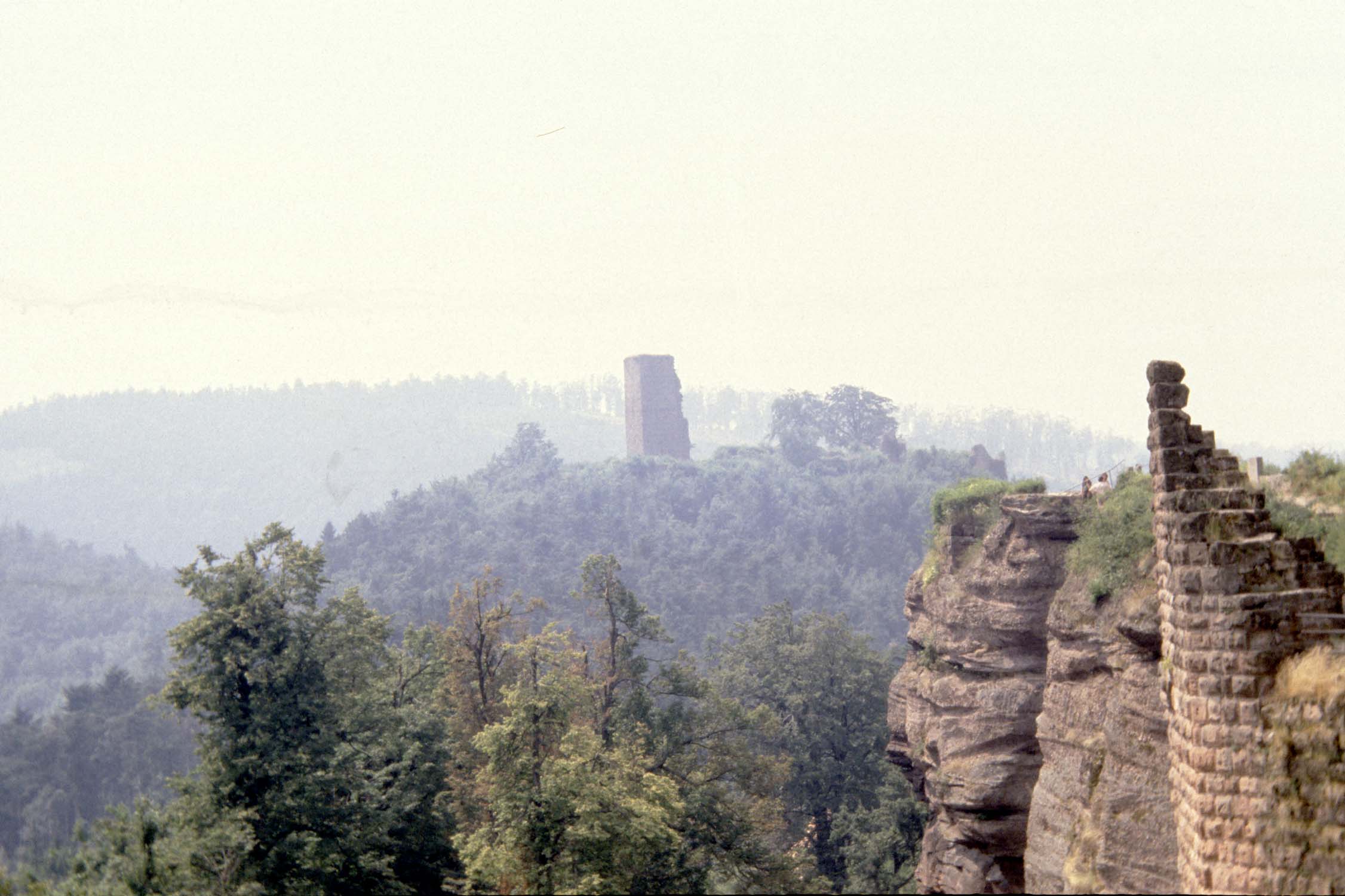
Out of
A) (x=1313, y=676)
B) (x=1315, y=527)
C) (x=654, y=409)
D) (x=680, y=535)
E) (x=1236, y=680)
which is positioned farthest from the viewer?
(x=654, y=409)

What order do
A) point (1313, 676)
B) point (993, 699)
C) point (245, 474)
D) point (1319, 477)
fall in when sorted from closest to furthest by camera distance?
point (1313, 676), point (1319, 477), point (993, 699), point (245, 474)

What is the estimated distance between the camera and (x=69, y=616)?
105812mm

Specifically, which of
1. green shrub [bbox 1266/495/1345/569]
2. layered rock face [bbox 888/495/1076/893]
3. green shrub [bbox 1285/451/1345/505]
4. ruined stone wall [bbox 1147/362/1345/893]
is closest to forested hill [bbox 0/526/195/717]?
layered rock face [bbox 888/495/1076/893]

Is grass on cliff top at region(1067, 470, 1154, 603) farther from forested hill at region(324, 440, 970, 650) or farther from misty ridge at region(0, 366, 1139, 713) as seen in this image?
forested hill at region(324, 440, 970, 650)

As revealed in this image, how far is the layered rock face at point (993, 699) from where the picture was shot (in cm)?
2012

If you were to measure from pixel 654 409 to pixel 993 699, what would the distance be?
8658 centimetres

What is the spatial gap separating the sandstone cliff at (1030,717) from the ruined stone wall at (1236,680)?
4.22 metres

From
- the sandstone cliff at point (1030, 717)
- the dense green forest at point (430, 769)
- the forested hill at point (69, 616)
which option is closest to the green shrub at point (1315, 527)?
the sandstone cliff at point (1030, 717)

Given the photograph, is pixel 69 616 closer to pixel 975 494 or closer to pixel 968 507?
pixel 968 507

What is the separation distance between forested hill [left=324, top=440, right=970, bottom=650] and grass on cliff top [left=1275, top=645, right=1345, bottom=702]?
228 ft

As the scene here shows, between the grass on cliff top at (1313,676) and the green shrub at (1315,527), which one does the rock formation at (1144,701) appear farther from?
the green shrub at (1315,527)

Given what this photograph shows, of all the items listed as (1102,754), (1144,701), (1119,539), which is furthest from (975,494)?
(1144,701)

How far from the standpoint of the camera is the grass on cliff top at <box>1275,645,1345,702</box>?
788 cm

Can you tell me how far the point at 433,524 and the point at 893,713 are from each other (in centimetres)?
7283
